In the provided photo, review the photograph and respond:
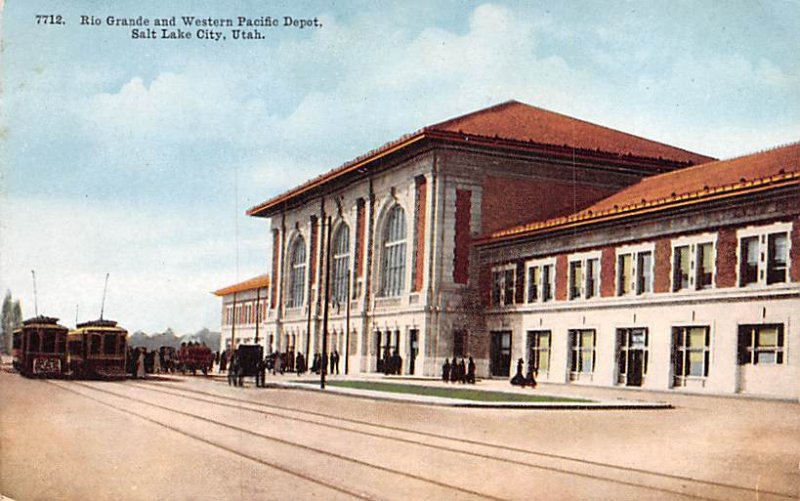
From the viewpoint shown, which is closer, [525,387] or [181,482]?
[181,482]

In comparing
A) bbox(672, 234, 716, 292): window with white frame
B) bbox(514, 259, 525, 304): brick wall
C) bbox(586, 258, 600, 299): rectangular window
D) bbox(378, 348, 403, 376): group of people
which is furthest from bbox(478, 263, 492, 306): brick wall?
bbox(672, 234, 716, 292): window with white frame

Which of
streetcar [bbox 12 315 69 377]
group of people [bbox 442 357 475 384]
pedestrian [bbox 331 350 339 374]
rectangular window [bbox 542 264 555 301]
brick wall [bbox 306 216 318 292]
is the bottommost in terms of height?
pedestrian [bbox 331 350 339 374]

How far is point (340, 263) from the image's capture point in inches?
2557

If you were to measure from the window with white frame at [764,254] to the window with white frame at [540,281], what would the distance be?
41.0ft

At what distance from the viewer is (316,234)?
223 ft

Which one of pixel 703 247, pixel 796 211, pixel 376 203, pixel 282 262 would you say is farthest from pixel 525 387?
pixel 282 262

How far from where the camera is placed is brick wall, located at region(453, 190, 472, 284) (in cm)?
5122

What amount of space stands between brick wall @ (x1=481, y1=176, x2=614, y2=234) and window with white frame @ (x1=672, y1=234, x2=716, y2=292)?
12778 millimetres

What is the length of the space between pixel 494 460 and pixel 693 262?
2287 centimetres

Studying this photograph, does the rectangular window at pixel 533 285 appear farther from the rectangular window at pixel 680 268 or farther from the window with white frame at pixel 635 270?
the rectangular window at pixel 680 268

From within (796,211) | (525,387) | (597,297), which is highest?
(796,211)

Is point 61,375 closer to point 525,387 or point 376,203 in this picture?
point 525,387

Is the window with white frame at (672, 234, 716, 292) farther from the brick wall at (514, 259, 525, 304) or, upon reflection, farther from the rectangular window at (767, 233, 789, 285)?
the brick wall at (514, 259, 525, 304)

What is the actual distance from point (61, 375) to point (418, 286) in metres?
21.4
